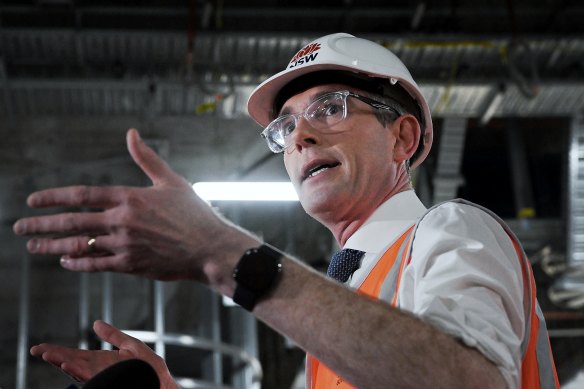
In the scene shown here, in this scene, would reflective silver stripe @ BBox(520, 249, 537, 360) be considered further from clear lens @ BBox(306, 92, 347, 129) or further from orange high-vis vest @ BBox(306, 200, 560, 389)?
clear lens @ BBox(306, 92, 347, 129)

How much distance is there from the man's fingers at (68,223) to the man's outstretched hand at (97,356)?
509 mm

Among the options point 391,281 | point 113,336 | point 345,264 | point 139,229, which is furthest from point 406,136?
point 139,229

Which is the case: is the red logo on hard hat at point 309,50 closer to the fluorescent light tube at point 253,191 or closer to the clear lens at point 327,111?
the clear lens at point 327,111

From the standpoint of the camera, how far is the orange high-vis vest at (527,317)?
1652 mm

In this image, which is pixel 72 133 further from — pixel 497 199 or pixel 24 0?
pixel 497 199

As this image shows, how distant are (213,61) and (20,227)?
19.8 feet

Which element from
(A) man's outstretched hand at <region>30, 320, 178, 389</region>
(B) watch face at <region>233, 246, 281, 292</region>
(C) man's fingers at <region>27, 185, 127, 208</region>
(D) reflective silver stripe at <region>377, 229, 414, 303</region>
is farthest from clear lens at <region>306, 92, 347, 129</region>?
(C) man's fingers at <region>27, 185, 127, 208</region>

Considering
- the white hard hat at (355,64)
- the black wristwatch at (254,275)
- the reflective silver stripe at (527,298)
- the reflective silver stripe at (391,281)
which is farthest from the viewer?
the white hard hat at (355,64)

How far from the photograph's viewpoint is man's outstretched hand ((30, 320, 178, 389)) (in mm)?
1785

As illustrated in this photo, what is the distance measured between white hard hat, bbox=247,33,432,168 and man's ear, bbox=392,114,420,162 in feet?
0.29

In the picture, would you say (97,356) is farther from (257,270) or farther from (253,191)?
(253,191)

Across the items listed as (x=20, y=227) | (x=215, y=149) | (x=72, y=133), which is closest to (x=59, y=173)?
(x=72, y=133)

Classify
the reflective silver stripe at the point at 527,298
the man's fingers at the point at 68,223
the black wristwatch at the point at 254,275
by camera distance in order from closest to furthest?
the man's fingers at the point at 68,223 < the black wristwatch at the point at 254,275 < the reflective silver stripe at the point at 527,298

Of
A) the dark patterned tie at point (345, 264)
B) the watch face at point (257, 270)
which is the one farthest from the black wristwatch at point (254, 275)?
the dark patterned tie at point (345, 264)
